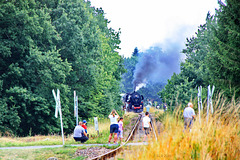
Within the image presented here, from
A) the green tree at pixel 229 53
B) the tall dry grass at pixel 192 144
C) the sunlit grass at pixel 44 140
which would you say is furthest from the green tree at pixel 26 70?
the tall dry grass at pixel 192 144

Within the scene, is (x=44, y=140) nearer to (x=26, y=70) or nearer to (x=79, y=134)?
(x=79, y=134)

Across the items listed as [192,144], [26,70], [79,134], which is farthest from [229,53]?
[26,70]

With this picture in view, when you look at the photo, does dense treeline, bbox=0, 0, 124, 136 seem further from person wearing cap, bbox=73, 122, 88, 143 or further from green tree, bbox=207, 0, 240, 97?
green tree, bbox=207, 0, 240, 97

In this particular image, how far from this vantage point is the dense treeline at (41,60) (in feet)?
87.5

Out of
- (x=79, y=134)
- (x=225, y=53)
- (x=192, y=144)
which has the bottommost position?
(x=192, y=144)

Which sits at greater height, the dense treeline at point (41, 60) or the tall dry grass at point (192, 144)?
the dense treeline at point (41, 60)

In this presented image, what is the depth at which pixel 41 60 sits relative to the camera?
2728cm

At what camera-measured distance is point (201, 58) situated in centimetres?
4550

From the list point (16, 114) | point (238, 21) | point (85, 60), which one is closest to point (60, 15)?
point (85, 60)

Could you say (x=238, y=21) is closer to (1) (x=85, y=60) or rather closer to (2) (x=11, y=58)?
(1) (x=85, y=60)

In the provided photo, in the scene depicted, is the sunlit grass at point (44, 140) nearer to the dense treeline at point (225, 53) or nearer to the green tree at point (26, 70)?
the green tree at point (26, 70)

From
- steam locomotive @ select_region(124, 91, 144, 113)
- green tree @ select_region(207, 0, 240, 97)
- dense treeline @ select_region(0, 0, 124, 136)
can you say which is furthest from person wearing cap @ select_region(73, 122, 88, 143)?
steam locomotive @ select_region(124, 91, 144, 113)

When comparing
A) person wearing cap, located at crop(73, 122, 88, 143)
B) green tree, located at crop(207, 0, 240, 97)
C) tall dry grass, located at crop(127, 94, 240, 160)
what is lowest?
tall dry grass, located at crop(127, 94, 240, 160)

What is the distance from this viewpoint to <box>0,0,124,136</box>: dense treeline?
26656 millimetres
